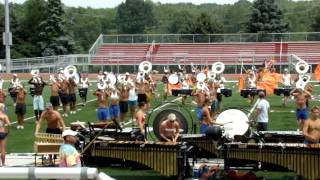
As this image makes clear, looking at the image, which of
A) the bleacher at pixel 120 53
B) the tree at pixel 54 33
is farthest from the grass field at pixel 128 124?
the tree at pixel 54 33

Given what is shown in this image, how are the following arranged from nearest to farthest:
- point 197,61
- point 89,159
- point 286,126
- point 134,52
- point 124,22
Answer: point 89,159, point 286,126, point 197,61, point 134,52, point 124,22

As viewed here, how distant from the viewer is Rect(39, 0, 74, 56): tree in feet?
205

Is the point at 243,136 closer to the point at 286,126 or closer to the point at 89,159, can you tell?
the point at 89,159

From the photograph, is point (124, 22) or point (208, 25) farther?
point (124, 22)

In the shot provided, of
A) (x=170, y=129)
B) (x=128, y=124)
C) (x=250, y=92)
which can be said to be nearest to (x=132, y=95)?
(x=128, y=124)

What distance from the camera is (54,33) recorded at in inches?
2505

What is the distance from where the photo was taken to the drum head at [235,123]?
12164 millimetres

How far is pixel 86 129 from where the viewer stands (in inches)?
540

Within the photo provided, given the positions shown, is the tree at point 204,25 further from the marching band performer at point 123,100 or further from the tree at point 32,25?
the marching band performer at point 123,100

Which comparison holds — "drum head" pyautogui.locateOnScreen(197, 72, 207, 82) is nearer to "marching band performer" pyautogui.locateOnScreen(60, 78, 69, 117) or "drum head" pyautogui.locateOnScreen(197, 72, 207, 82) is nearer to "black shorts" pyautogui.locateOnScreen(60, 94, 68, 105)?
"marching band performer" pyautogui.locateOnScreen(60, 78, 69, 117)

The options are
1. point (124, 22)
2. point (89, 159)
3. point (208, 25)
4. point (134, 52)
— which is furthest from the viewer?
point (124, 22)

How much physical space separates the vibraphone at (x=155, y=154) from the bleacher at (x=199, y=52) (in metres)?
38.0

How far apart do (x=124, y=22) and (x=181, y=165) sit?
100590 mm

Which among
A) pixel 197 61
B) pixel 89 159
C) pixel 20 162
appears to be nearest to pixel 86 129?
pixel 89 159
